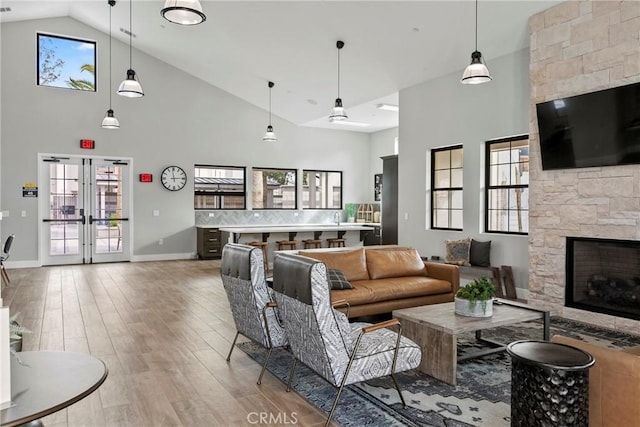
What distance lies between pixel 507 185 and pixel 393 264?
9.39 ft

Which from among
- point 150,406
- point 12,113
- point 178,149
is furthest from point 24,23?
point 150,406

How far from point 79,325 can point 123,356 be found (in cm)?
137

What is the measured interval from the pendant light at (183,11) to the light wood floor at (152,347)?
9.43ft

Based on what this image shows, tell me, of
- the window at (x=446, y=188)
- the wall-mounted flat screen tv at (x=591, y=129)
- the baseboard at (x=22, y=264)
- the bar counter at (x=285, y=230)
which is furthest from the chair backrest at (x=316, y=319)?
the baseboard at (x=22, y=264)

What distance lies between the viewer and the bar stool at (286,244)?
9.47 meters

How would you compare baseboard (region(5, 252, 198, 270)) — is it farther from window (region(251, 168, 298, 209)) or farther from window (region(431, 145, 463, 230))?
window (region(431, 145, 463, 230))

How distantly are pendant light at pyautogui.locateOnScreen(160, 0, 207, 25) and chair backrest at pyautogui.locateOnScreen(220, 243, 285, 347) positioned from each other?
191 centimetres

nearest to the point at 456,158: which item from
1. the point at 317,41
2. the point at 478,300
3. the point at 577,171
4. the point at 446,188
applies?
the point at 446,188

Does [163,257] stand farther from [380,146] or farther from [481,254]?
[481,254]

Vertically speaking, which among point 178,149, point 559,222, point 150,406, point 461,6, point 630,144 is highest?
point 461,6

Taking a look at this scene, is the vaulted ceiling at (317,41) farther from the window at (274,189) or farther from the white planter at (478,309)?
the white planter at (478,309)

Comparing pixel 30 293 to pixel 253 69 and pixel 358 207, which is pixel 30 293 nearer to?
pixel 253 69

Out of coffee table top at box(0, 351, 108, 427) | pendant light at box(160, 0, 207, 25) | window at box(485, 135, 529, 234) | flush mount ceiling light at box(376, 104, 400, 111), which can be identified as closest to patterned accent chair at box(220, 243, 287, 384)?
coffee table top at box(0, 351, 108, 427)

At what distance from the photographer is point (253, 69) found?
9508 millimetres
